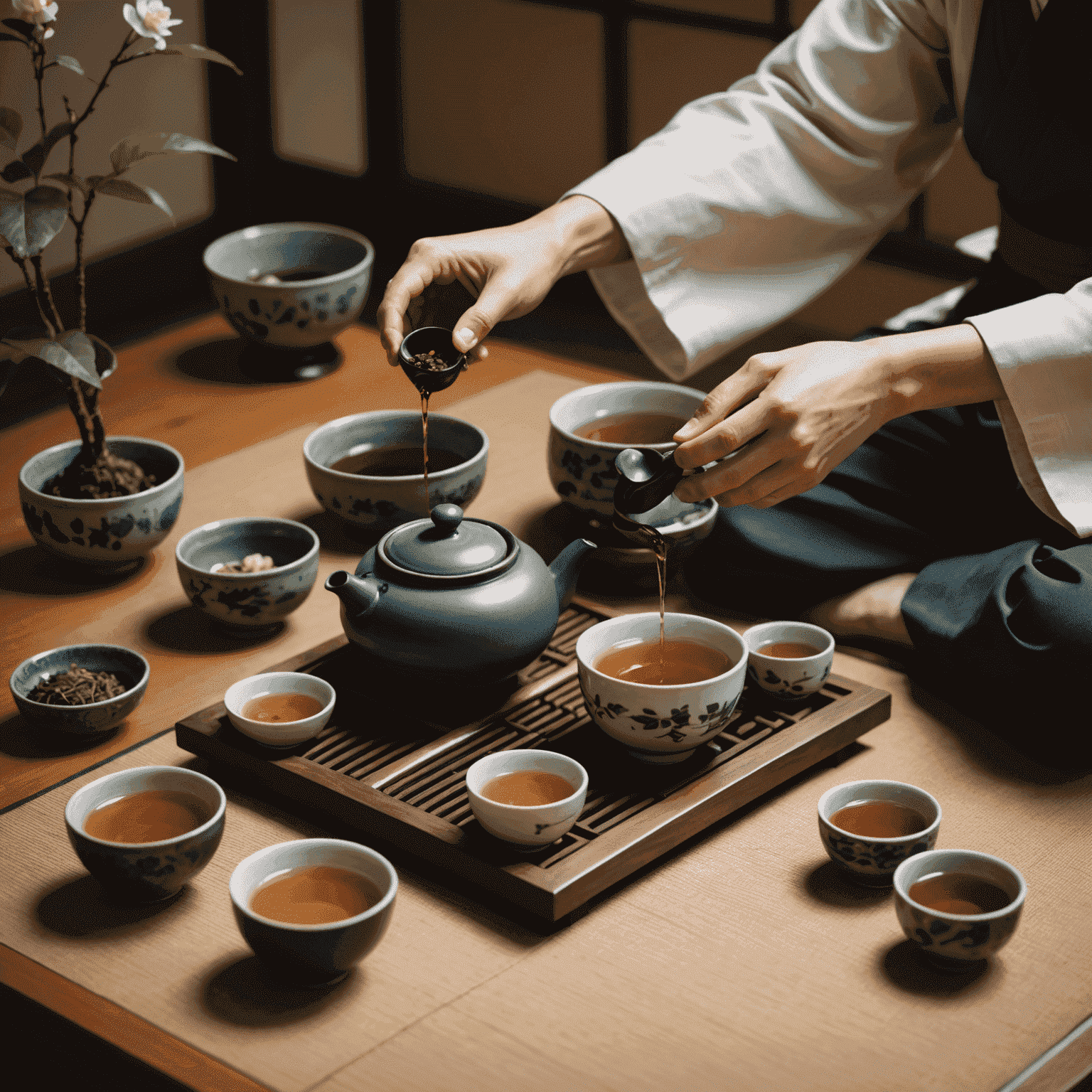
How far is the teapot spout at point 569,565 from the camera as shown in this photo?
219cm

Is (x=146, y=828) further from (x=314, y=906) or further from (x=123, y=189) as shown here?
(x=123, y=189)

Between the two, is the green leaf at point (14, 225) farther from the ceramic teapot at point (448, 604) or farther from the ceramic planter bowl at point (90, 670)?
the ceramic teapot at point (448, 604)

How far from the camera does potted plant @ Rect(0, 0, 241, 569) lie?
2357 mm

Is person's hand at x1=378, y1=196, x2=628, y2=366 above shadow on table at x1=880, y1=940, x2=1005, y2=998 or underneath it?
above

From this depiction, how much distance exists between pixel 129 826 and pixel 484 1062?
1.66 ft

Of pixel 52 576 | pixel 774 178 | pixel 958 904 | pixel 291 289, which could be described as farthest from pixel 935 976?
pixel 291 289

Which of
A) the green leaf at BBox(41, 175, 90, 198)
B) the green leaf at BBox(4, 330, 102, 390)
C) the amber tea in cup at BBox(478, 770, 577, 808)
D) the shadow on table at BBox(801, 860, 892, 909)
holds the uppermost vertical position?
the green leaf at BBox(41, 175, 90, 198)

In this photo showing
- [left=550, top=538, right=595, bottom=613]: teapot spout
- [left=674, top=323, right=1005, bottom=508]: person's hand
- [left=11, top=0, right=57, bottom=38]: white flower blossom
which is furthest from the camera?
[left=11, top=0, right=57, bottom=38]: white flower blossom

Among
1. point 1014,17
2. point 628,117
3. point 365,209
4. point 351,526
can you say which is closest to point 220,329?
point 365,209

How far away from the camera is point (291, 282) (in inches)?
141

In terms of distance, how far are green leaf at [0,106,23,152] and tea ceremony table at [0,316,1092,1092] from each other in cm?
88

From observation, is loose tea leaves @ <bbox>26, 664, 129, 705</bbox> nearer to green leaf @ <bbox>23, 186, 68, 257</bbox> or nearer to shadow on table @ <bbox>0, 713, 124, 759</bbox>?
shadow on table @ <bbox>0, 713, 124, 759</bbox>

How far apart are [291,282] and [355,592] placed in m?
1.74

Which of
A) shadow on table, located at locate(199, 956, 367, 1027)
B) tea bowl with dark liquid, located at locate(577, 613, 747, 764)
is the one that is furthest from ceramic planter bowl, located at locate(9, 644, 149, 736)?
tea bowl with dark liquid, located at locate(577, 613, 747, 764)
